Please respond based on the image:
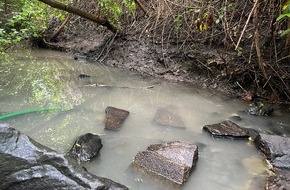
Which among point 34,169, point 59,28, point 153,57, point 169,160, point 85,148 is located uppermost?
point 34,169

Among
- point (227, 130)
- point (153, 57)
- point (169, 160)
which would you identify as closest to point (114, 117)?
point (169, 160)

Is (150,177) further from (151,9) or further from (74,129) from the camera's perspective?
(151,9)

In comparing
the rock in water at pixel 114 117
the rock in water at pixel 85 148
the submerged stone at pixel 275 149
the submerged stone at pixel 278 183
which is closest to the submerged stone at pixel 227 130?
the submerged stone at pixel 275 149

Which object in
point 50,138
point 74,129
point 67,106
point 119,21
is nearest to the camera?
point 50,138

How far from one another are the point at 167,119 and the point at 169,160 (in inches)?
44.7

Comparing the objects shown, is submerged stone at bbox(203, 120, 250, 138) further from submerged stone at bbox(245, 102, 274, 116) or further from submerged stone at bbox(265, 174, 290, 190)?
submerged stone at bbox(265, 174, 290, 190)

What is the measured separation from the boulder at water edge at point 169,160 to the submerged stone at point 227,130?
59cm

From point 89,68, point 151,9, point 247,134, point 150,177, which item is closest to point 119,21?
point 151,9

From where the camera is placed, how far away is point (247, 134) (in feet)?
12.0

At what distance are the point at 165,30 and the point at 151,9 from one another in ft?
1.94

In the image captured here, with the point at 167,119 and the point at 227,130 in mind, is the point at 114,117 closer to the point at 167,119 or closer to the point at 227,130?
the point at 167,119

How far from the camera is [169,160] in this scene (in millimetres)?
2916

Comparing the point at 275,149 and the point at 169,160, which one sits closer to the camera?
the point at 169,160

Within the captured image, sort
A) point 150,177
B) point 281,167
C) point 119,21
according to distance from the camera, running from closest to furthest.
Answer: point 150,177 → point 281,167 → point 119,21
